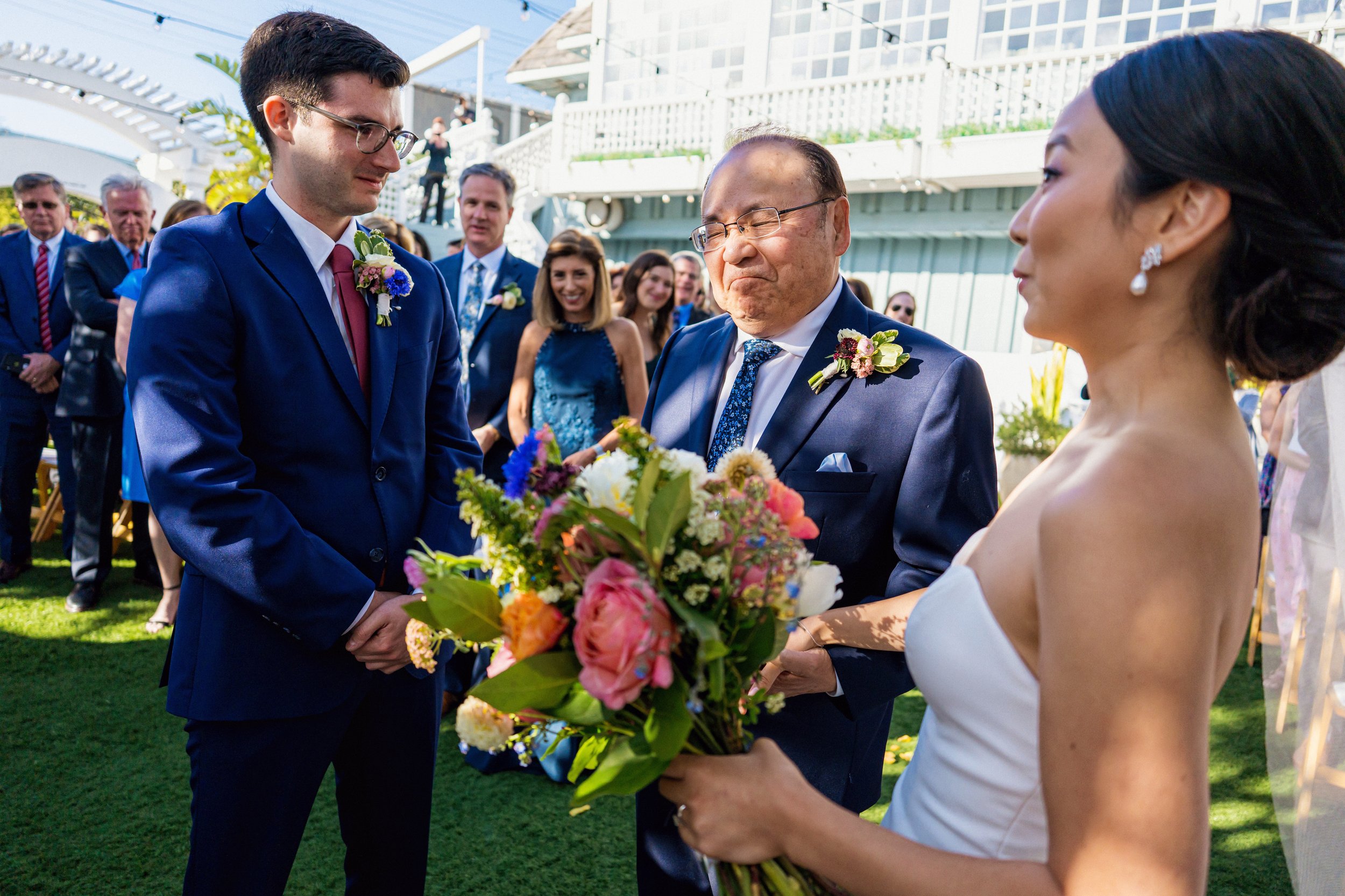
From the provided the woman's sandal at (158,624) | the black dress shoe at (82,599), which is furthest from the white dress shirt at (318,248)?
the black dress shoe at (82,599)

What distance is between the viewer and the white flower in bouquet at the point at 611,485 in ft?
3.89

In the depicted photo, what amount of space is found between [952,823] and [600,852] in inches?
101

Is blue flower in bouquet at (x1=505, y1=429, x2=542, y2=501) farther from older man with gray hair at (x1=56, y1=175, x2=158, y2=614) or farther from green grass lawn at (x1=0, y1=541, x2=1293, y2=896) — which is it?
older man with gray hair at (x1=56, y1=175, x2=158, y2=614)

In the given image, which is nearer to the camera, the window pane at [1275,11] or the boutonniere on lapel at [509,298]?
the boutonniere on lapel at [509,298]

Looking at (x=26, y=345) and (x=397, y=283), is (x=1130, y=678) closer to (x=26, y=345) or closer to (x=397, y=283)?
(x=397, y=283)

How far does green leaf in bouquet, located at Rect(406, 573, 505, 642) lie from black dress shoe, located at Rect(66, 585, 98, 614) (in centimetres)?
576

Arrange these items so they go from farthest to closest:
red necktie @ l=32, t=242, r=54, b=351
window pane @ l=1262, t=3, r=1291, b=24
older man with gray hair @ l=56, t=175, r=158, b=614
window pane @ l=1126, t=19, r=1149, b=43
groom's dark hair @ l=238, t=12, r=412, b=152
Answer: window pane @ l=1126, t=19, r=1149, b=43 < window pane @ l=1262, t=3, r=1291, b=24 < red necktie @ l=32, t=242, r=54, b=351 < older man with gray hair @ l=56, t=175, r=158, b=614 < groom's dark hair @ l=238, t=12, r=412, b=152

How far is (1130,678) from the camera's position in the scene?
1005mm

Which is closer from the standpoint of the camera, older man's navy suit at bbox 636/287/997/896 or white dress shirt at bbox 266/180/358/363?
older man's navy suit at bbox 636/287/997/896

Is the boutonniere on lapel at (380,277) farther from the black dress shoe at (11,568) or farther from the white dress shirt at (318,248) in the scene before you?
the black dress shoe at (11,568)

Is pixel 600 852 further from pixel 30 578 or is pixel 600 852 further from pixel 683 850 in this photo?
pixel 30 578

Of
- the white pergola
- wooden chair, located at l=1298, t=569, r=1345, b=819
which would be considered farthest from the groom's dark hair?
the white pergola

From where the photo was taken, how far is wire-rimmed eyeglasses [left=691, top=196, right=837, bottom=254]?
2.23m

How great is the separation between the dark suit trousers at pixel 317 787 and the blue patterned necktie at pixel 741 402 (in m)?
1.05
